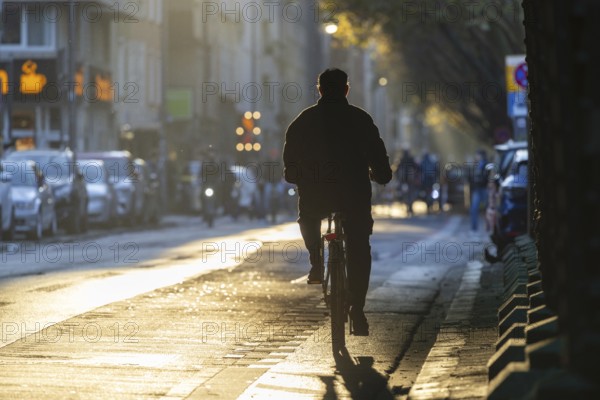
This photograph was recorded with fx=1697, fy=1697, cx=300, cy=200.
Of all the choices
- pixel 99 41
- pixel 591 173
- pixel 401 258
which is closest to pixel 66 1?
pixel 99 41

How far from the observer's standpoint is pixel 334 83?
10328 millimetres

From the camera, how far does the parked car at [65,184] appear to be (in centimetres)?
3328

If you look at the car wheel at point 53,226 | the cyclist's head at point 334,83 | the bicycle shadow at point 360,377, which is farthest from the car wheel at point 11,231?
the bicycle shadow at point 360,377

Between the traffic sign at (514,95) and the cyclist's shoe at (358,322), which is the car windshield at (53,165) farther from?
the cyclist's shoe at (358,322)

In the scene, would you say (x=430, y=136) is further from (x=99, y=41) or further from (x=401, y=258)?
(x=401, y=258)

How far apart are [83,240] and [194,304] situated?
56.5 feet

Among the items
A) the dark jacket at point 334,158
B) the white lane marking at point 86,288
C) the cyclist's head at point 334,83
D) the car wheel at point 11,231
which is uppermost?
the cyclist's head at point 334,83

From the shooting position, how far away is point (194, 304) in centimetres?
1392

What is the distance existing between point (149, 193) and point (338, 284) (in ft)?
107

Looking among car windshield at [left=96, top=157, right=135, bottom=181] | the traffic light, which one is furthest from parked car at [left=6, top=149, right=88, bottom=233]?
the traffic light

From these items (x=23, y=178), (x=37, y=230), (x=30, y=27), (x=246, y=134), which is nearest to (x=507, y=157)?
(x=37, y=230)

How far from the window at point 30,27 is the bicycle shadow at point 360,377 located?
41.3 meters

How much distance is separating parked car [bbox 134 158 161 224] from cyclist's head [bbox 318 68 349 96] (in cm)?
3043

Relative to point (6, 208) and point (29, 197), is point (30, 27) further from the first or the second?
point (6, 208)
